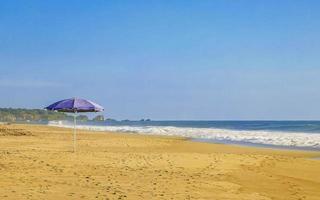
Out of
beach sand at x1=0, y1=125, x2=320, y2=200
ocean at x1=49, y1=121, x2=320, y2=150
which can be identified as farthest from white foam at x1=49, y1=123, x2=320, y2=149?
beach sand at x1=0, y1=125, x2=320, y2=200

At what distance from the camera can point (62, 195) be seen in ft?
32.7

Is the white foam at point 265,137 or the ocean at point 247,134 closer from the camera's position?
the white foam at point 265,137

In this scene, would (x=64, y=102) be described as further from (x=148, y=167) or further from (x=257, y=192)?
(x=257, y=192)

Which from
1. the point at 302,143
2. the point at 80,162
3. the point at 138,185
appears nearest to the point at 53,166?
the point at 80,162

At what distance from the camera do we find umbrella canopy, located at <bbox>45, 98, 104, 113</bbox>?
1983cm

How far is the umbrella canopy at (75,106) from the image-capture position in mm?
19828

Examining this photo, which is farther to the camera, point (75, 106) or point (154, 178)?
point (75, 106)

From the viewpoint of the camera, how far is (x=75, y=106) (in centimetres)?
1978

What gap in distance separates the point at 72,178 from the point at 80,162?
3978 mm

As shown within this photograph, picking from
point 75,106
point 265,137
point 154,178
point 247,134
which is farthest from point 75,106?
point 247,134

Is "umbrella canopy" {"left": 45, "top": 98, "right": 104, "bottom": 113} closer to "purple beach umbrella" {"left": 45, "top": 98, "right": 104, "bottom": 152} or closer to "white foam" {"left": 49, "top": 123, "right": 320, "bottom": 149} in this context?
"purple beach umbrella" {"left": 45, "top": 98, "right": 104, "bottom": 152}

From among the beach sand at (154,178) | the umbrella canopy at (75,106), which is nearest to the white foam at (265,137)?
the beach sand at (154,178)

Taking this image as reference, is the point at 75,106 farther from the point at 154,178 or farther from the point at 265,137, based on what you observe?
the point at 265,137

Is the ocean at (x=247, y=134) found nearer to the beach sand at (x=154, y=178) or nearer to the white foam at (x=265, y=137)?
the white foam at (x=265, y=137)
